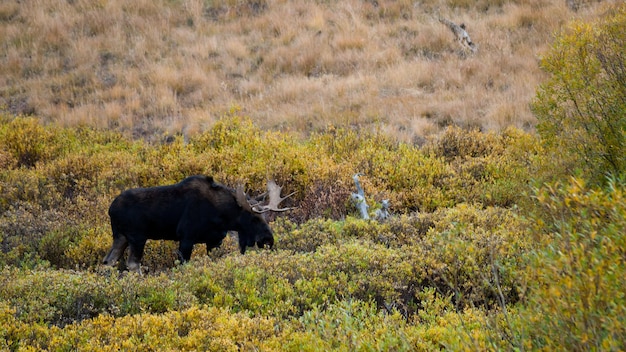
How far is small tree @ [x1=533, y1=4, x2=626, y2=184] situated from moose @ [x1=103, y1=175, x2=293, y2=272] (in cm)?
324

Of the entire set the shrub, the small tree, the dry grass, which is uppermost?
the shrub

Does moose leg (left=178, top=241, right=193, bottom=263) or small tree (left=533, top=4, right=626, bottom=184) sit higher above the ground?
small tree (left=533, top=4, right=626, bottom=184)

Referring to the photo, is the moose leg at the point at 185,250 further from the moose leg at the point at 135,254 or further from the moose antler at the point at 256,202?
the moose antler at the point at 256,202

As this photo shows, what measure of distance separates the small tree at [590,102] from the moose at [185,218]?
3.24m

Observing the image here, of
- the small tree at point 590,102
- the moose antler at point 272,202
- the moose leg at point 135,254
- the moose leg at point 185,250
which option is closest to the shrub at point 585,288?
the small tree at point 590,102

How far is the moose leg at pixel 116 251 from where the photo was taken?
28.2 ft

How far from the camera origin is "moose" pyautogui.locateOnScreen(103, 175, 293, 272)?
8.54 meters

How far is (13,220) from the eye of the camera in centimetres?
975

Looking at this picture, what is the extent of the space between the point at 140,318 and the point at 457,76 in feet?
38.2

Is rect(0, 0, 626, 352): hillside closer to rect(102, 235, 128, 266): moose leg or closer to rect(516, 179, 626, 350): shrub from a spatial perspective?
rect(516, 179, 626, 350): shrub

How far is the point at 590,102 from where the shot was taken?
786 cm

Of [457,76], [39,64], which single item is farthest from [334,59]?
[39,64]

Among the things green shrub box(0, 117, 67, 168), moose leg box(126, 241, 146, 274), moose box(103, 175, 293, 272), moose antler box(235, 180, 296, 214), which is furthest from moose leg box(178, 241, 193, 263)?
green shrub box(0, 117, 67, 168)

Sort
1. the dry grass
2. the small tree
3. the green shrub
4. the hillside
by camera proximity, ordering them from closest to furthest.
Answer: the hillside, the small tree, the green shrub, the dry grass
